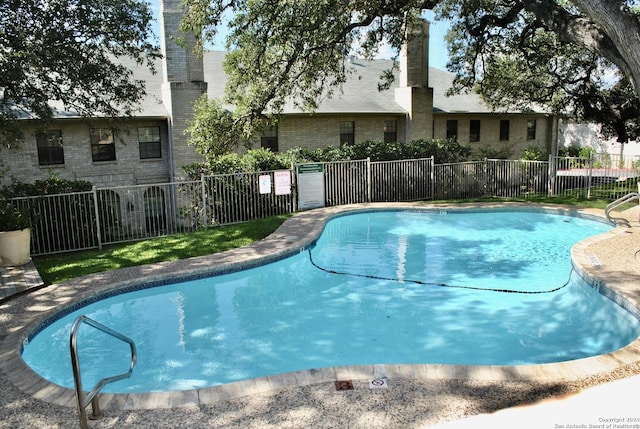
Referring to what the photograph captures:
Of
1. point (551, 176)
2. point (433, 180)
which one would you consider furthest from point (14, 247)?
point (551, 176)

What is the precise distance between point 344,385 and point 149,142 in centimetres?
1694

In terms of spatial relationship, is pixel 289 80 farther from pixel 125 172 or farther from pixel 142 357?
pixel 142 357

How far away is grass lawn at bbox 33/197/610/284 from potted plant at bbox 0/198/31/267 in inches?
18.0

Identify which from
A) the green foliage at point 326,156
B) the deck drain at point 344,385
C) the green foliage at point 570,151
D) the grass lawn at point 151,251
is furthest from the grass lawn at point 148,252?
the green foliage at point 570,151

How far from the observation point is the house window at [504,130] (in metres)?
27.8

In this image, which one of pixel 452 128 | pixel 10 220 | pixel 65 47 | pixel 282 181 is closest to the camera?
pixel 10 220

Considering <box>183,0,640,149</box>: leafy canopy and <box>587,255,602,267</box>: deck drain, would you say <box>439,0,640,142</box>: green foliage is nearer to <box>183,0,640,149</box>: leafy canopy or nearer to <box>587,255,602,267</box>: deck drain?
<box>183,0,640,149</box>: leafy canopy

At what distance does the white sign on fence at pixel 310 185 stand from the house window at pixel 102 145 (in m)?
7.98

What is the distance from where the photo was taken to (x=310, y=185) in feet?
53.4

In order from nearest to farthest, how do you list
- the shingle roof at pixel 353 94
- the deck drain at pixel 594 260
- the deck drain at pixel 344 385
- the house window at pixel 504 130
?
the deck drain at pixel 344 385
the deck drain at pixel 594 260
the shingle roof at pixel 353 94
the house window at pixel 504 130

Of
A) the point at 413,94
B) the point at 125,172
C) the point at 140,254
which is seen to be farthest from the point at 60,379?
the point at 413,94

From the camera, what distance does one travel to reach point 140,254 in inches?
437

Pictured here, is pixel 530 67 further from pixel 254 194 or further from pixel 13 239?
pixel 13 239

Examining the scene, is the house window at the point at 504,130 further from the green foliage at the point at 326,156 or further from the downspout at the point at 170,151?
the downspout at the point at 170,151
